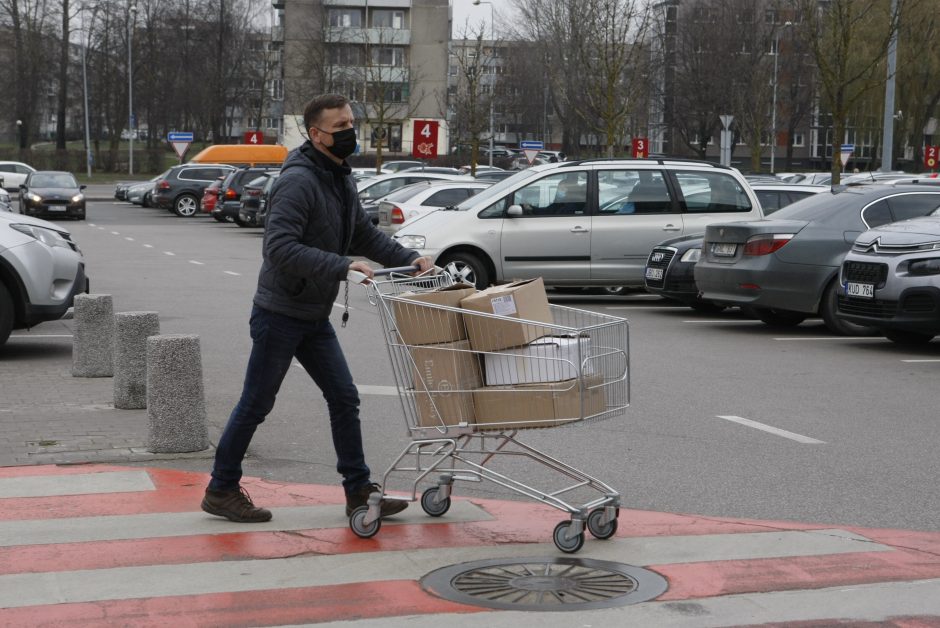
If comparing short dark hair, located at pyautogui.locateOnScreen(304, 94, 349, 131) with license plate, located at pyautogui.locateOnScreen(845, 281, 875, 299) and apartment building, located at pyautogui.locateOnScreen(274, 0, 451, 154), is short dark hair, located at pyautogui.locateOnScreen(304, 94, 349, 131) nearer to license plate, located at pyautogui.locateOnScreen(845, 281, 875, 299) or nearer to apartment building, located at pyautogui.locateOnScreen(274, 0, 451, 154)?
license plate, located at pyautogui.locateOnScreen(845, 281, 875, 299)

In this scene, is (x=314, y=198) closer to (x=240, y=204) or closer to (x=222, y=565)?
(x=222, y=565)

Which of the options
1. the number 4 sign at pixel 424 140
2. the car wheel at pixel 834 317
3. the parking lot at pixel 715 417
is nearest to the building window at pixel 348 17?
the number 4 sign at pixel 424 140

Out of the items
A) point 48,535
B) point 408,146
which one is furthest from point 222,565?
point 408,146

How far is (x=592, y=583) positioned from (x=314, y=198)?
2.02m

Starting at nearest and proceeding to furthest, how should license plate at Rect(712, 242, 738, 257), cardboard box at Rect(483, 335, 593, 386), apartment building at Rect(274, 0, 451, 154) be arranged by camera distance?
cardboard box at Rect(483, 335, 593, 386) → license plate at Rect(712, 242, 738, 257) → apartment building at Rect(274, 0, 451, 154)

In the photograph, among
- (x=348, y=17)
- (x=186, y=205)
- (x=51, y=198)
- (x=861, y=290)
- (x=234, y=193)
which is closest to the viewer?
(x=861, y=290)

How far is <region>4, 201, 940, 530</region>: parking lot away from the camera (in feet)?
22.9

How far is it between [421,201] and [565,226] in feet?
22.9

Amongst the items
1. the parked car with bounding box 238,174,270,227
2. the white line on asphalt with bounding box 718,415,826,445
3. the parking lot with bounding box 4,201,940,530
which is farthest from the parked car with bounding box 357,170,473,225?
the white line on asphalt with bounding box 718,415,826,445

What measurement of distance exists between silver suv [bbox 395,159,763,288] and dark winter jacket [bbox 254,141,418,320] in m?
11.1

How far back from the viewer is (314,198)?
5.80m

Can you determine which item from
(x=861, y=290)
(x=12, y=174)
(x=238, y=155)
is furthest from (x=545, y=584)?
(x=12, y=174)

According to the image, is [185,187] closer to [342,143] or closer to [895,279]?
[895,279]

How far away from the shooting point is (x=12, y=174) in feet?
189
